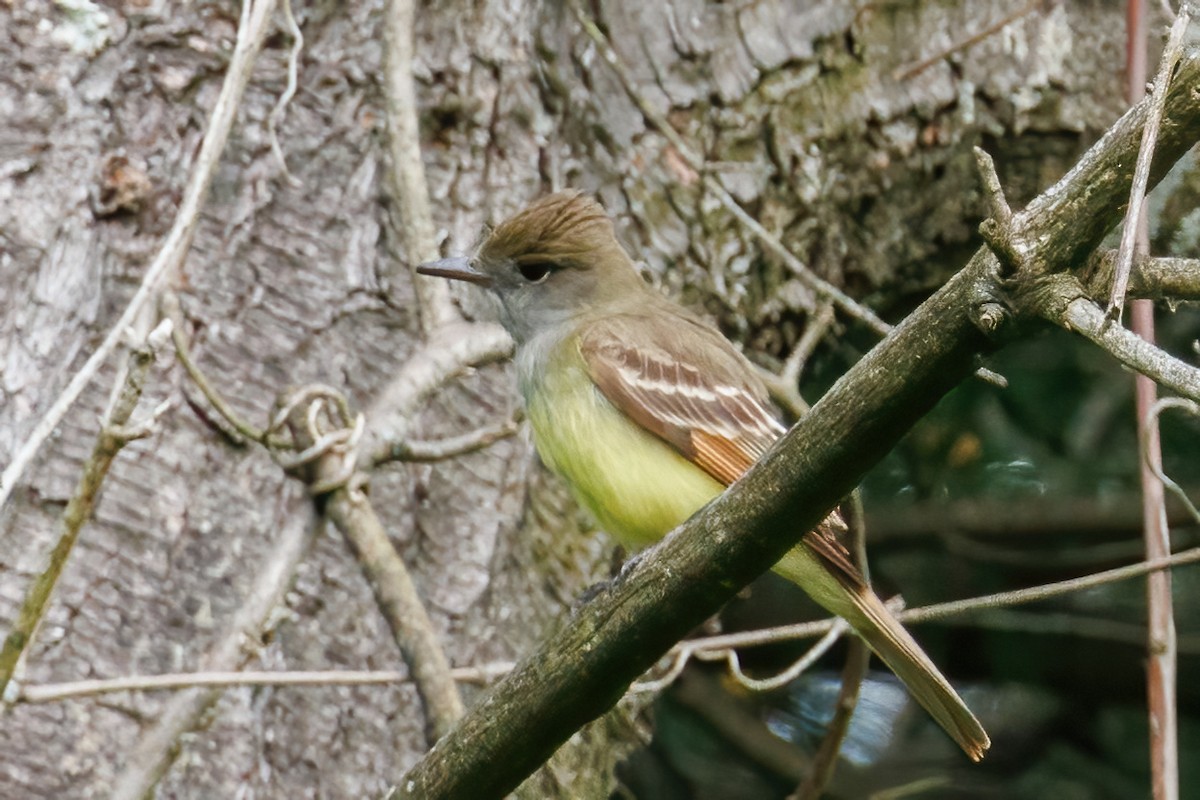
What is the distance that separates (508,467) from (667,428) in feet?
2.14

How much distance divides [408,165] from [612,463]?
3.12 feet

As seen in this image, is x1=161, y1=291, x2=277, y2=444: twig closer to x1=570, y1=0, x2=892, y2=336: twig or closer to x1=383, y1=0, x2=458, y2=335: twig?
x1=383, y1=0, x2=458, y2=335: twig

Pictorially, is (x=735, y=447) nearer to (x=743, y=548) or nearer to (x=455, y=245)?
(x=455, y=245)

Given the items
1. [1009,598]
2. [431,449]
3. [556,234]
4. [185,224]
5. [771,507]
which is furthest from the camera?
[556,234]

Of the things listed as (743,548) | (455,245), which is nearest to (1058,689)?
(455,245)

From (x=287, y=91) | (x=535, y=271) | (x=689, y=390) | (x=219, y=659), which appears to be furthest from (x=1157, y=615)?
(x=287, y=91)

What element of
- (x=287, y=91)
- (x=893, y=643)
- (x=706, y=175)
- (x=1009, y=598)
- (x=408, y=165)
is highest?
(x=287, y=91)

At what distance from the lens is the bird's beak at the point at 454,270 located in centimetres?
365

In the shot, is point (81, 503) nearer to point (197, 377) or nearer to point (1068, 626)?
point (197, 377)

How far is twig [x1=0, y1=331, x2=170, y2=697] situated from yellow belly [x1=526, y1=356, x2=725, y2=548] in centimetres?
136

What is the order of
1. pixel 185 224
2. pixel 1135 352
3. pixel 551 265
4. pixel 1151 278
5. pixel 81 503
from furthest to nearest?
pixel 551 265 → pixel 185 224 → pixel 81 503 → pixel 1151 278 → pixel 1135 352

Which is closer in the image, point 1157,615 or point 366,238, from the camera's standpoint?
point 1157,615

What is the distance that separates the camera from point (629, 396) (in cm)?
364

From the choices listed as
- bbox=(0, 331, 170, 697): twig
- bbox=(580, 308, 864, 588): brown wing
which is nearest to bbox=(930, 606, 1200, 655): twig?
bbox=(580, 308, 864, 588): brown wing
